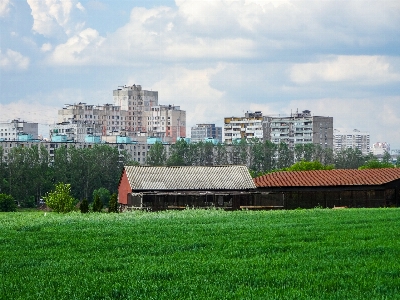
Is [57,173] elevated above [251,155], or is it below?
below

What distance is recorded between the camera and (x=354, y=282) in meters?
18.1

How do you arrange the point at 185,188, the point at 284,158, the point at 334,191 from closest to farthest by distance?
the point at 334,191
the point at 185,188
the point at 284,158

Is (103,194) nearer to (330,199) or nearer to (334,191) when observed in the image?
(330,199)

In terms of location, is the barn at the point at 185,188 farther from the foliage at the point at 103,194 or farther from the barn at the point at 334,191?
the foliage at the point at 103,194

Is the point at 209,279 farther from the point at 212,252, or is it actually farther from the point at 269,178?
the point at 269,178

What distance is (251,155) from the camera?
156500 mm

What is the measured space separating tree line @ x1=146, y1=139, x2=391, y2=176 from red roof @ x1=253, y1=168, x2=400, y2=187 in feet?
251

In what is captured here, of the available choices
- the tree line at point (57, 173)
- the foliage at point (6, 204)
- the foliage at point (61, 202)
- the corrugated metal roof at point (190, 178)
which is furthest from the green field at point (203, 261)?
the tree line at point (57, 173)

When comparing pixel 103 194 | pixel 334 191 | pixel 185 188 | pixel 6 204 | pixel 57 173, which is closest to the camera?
pixel 334 191

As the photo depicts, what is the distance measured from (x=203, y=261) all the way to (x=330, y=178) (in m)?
39.3

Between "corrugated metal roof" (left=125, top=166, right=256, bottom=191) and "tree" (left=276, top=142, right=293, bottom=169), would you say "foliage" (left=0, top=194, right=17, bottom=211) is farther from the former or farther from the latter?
"tree" (left=276, top=142, right=293, bottom=169)

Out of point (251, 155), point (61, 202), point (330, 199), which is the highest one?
point (251, 155)

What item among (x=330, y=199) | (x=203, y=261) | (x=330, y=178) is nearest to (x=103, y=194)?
(x=330, y=178)

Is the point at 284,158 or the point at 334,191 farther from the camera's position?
the point at 284,158
